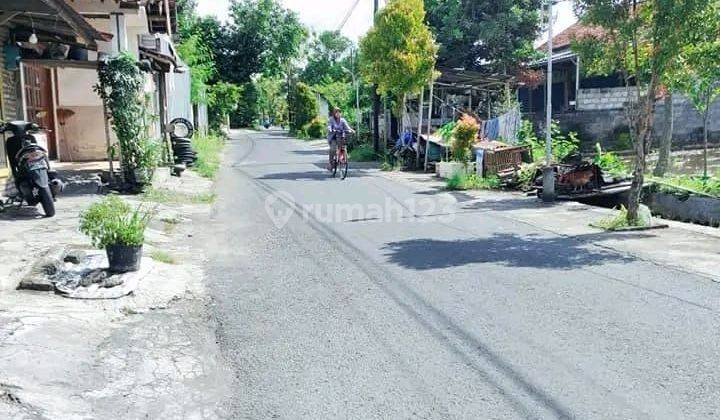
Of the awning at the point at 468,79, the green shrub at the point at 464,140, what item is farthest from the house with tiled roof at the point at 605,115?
the green shrub at the point at 464,140

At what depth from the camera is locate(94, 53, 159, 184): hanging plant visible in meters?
11.6

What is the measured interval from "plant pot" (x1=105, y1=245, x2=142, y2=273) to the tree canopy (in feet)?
45.0

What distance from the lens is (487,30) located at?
2752 cm

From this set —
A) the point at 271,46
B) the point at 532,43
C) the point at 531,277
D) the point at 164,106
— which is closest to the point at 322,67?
the point at 271,46

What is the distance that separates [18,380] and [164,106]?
16292 mm

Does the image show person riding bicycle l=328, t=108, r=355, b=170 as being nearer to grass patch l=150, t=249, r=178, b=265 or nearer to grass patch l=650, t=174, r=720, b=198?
grass patch l=650, t=174, r=720, b=198

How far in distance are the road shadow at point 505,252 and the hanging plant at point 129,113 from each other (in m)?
5.76

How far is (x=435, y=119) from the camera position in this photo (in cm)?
2567

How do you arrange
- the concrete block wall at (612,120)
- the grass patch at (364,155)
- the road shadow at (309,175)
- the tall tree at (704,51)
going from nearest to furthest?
the tall tree at (704,51) < the road shadow at (309,175) < the grass patch at (364,155) < the concrete block wall at (612,120)

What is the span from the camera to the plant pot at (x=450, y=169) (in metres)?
16.7

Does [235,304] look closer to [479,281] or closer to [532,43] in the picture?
[479,281]

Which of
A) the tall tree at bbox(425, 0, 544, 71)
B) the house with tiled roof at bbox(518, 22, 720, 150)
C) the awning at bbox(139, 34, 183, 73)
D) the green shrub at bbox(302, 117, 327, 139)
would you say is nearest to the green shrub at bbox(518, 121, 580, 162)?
the house with tiled roof at bbox(518, 22, 720, 150)

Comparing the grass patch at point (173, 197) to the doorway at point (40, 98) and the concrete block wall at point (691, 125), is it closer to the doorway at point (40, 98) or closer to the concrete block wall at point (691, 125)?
the doorway at point (40, 98)

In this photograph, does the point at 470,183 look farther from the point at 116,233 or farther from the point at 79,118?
the point at 116,233
